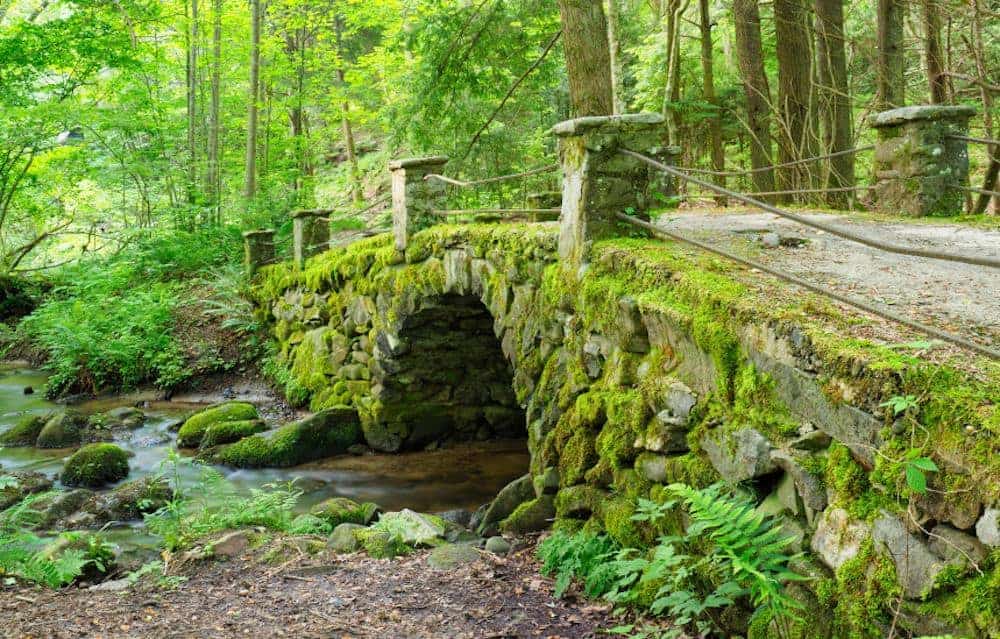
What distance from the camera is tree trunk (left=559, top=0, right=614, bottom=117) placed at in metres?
9.12

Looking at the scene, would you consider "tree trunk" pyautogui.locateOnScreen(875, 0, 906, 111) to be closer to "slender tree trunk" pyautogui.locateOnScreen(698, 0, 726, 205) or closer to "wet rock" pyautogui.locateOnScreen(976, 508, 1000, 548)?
"slender tree trunk" pyautogui.locateOnScreen(698, 0, 726, 205)

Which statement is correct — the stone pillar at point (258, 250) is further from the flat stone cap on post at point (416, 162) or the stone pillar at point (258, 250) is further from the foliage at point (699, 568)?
the foliage at point (699, 568)

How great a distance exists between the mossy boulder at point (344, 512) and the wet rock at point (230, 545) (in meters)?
1.11

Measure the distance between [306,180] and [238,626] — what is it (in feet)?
47.3

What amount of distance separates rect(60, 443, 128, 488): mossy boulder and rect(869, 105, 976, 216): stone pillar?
352 inches

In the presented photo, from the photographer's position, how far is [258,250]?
565 inches

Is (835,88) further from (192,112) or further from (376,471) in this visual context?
(192,112)

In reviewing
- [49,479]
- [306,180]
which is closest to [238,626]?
[49,479]

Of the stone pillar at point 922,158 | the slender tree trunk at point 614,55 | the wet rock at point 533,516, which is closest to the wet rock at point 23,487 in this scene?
the wet rock at point 533,516

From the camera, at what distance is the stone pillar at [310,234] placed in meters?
12.5

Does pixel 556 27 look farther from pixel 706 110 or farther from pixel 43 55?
pixel 43 55

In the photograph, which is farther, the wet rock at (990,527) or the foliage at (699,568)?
the foliage at (699,568)

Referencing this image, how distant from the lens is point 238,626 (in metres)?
4.66

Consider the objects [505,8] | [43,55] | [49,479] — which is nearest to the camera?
[49,479]
